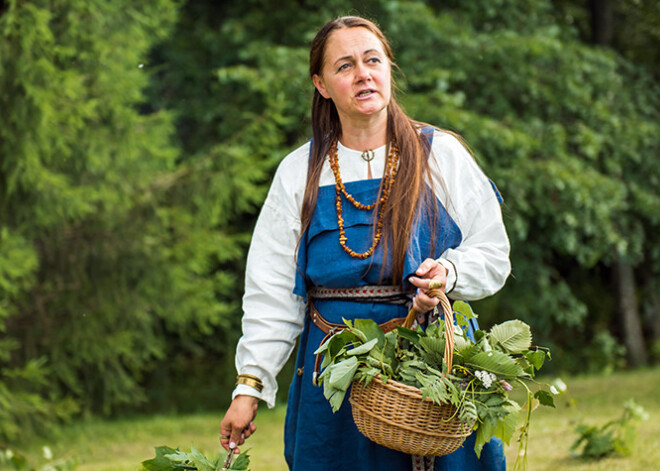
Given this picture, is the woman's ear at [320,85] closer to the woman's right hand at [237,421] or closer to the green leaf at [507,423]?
the woman's right hand at [237,421]

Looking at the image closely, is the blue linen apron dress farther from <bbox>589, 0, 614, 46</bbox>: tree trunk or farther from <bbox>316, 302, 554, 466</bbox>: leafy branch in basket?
<bbox>589, 0, 614, 46</bbox>: tree trunk

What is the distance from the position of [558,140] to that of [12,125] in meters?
5.01

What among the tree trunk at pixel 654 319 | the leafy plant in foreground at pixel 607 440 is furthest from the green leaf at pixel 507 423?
the tree trunk at pixel 654 319

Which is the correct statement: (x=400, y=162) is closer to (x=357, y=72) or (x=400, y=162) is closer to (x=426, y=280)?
(x=357, y=72)

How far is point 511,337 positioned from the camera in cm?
199

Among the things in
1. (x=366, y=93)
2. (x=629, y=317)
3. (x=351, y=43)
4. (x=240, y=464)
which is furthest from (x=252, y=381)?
(x=629, y=317)

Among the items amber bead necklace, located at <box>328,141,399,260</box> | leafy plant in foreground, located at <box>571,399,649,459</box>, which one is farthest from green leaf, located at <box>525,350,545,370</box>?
leafy plant in foreground, located at <box>571,399,649,459</box>

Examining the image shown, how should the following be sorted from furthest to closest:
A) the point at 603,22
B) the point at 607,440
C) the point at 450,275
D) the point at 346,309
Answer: the point at 603,22 → the point at 607,440 → the point at 346,309 → the point at 450,275

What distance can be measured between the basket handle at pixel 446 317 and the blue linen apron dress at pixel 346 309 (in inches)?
5.5

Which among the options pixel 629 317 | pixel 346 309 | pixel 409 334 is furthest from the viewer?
pixel 629 317

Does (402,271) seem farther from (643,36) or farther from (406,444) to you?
(643,36)

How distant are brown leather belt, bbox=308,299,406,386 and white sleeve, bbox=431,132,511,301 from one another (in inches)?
6.6

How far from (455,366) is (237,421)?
2.36 ft

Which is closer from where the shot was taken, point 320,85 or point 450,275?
point 450,275
